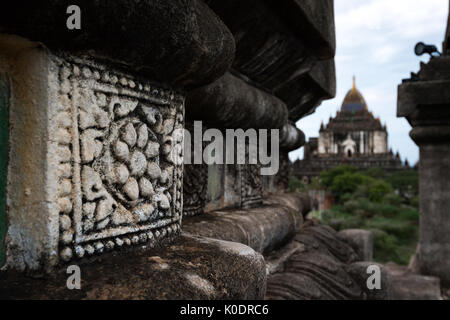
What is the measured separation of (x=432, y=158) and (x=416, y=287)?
1057 millimetres

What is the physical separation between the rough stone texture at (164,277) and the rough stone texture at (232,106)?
61cm

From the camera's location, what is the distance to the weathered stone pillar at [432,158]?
297 centimetres

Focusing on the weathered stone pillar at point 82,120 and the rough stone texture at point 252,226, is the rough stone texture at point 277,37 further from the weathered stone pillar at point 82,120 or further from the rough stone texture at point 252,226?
the rough stone texture at point 252,226

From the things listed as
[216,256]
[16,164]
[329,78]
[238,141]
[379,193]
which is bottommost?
[379,193]

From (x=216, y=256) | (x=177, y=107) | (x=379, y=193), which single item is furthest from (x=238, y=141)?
(x=379, y=193)

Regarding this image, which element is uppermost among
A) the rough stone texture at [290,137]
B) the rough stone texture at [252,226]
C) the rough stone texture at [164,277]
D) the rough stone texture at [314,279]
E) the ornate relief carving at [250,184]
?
the rough stone texture at [290,137]

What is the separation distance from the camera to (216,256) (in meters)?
0.88

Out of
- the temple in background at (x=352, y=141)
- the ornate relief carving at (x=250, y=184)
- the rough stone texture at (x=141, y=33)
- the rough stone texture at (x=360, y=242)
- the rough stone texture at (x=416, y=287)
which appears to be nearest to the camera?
the rough stone texture at (x=141, y=33)

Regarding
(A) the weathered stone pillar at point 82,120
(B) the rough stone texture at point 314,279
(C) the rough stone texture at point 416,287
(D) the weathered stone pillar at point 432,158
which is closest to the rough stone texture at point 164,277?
(A) the weathered stone pillar at point 82,120

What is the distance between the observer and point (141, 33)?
0.75 m

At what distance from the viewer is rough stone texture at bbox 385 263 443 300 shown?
8.90 feet

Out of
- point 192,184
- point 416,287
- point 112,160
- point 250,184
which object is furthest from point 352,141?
point 112,160
